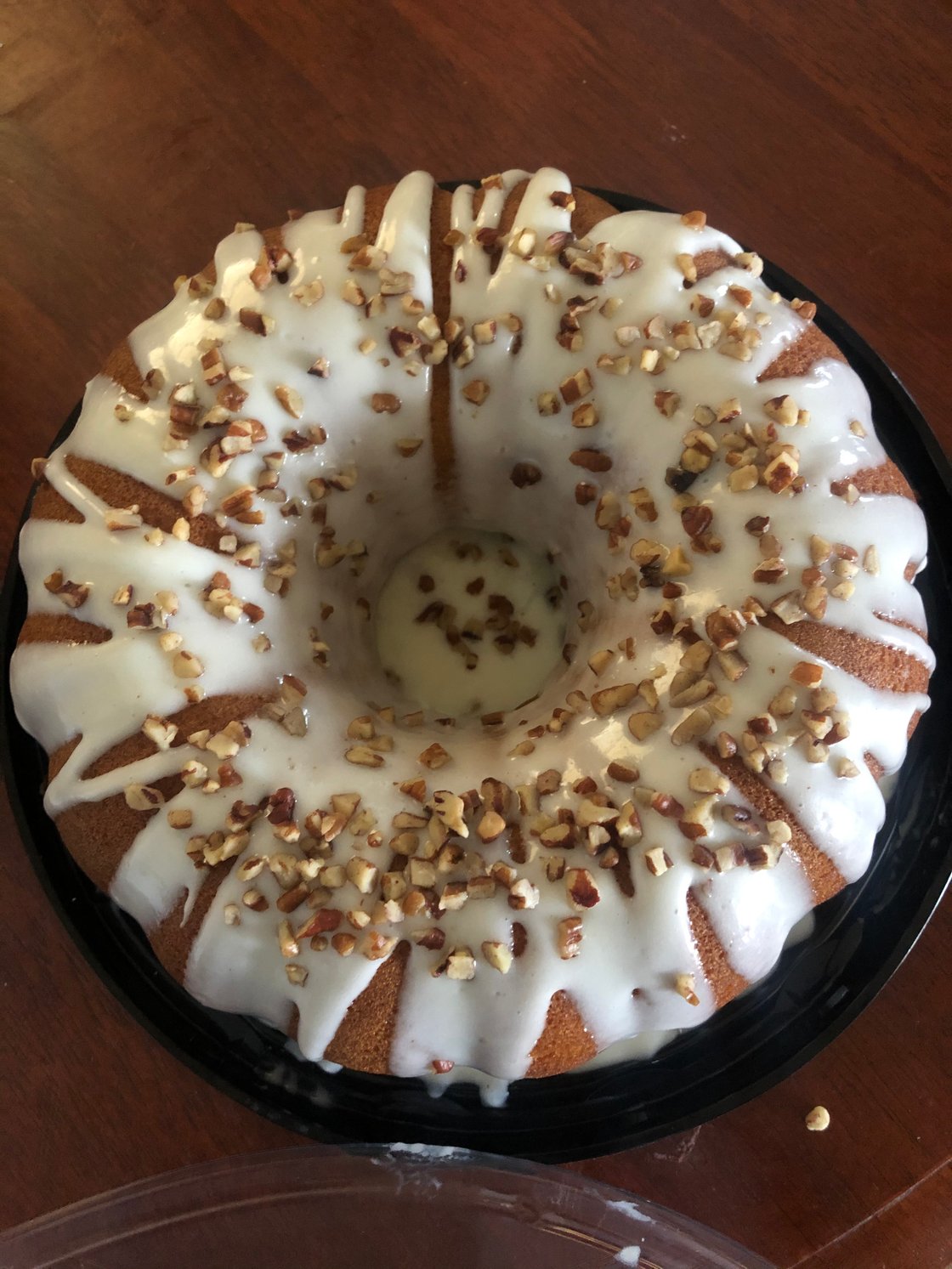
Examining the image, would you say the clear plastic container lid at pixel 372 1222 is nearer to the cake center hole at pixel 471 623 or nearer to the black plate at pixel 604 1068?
the black plate at pixel 604 1068

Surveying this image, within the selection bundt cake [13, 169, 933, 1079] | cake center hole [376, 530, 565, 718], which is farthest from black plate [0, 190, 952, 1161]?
cake center hole [376, 530, 565, 718]

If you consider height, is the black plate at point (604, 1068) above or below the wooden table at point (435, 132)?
below

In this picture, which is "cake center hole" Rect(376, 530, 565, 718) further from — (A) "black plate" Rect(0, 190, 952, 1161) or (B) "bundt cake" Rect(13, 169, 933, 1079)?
(A) "black plate" Rect(0, 190, 952, 1161)

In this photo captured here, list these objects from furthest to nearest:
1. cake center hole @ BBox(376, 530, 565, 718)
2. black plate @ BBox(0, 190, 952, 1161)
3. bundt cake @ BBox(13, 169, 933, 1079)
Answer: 1. cake center hole @ BBox(376, 530, 565, 718)
2. black plate @ BBox(0, 190, 952, 1161)
3. bundt cake @ BBox(13, 169, 933, 1079)

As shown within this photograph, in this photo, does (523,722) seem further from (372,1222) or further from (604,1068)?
(372,1222)

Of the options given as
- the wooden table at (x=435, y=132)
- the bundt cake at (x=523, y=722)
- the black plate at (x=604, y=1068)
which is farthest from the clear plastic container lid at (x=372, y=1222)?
the wooden table at (x=435, y=132)

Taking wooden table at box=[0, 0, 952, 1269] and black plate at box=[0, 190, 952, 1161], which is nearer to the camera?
black plate at box=[0, 190, 952, 1161]

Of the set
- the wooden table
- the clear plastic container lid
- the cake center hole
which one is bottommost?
the clear plastic container lid

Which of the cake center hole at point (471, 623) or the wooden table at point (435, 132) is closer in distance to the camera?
the cake center hole at point (471, 623)
